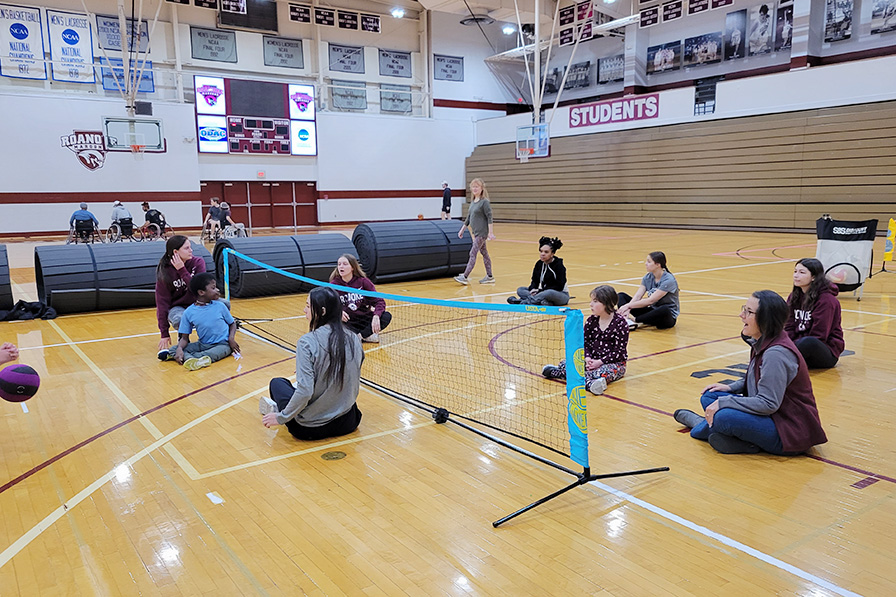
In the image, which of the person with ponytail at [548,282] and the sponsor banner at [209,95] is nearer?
the person with ponytail at [548,282]

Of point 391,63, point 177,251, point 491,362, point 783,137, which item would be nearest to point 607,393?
point 491,362

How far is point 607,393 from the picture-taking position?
5.69 m

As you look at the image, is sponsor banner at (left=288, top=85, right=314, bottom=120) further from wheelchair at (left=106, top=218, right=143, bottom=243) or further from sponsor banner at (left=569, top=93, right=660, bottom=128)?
sponsor banner at (left=569, top=93, right=660, bottom=128)

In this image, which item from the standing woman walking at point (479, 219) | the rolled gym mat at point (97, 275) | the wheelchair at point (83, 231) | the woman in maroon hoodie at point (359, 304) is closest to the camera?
the woman in maroon hoodie at point (359, 304)

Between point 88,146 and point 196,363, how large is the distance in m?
22.2

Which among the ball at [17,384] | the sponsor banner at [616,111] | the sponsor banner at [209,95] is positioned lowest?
the ball at [17,384]

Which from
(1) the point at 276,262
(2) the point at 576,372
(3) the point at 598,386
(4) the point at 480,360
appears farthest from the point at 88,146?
(2) the point at 576,372

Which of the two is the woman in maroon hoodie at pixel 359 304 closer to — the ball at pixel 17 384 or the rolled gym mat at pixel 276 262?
the ball at pixel 17 384

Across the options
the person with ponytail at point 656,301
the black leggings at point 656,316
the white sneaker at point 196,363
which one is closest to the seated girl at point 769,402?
the person with ponytail at point 656,301

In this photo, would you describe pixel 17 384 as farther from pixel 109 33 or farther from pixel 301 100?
pixel 301 100

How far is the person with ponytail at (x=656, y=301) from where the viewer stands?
7895mm

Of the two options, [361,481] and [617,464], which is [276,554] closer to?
[361,481]

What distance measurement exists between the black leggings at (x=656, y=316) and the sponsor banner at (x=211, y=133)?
23.5m

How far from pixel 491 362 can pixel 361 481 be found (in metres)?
2.94
